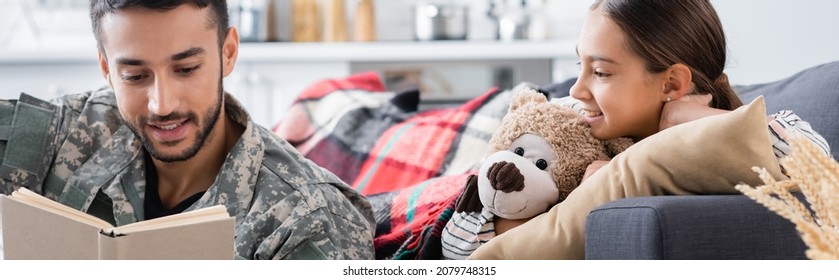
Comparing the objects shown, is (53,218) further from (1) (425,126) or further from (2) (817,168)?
(1) (425,126)

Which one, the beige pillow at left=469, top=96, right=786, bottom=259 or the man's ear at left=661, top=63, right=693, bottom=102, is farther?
the man's ear at left=661, top=63, right=693, bottom=102

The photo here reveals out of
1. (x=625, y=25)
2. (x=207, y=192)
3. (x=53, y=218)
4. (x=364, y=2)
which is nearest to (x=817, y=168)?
(x=625, y=25)

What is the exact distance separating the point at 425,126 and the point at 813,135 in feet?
3.23

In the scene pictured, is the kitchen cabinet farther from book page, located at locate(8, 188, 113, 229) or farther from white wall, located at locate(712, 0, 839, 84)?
book page, located at locate(8, 188, 113, 229)

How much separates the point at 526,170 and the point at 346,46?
2467mm

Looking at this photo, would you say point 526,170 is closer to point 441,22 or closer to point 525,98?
point 525,98

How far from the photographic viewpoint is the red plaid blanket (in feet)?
5.65

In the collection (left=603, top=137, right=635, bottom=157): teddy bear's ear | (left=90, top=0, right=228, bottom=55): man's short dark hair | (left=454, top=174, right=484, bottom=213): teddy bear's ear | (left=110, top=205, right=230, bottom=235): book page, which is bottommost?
(left=454, top=174, right=484, bottom=213): teddy bear's ear

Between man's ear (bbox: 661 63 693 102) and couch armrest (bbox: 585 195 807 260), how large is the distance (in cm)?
20

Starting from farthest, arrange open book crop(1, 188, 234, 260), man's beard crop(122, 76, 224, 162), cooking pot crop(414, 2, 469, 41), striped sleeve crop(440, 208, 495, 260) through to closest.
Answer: cooking pot crop(414, 2, 469, 41) < man's beard crop(122, 76, 224, 162) < striped sleeve crop(440, 208, 495, 260) < open book crop(1, 188, 234, 260)

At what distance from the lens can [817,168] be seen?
2.59ft

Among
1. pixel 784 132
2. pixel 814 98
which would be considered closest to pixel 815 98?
pixel 814 98

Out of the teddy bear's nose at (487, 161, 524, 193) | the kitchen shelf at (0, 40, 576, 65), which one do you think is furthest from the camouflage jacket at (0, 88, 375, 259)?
the kitchen shelf at (0, 40, 576, 65)

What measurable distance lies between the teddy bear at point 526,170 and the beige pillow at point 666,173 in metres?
0.05
